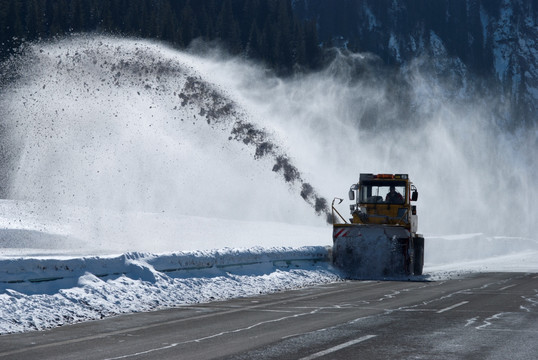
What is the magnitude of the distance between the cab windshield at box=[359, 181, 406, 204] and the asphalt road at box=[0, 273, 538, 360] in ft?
25.0

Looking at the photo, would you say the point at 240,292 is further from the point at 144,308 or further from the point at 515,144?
the point at 515,144

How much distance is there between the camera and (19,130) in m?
61.8

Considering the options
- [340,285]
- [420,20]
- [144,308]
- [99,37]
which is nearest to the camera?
[144,308]

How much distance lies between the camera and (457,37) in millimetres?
153125

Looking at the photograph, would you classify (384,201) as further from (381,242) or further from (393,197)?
(381,242)

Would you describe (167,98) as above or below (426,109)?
below

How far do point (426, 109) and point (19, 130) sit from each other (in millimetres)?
72560

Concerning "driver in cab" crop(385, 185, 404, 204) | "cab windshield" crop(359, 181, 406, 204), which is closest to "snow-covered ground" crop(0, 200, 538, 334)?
"cab windshield" crop(359, 181, 406, 204)

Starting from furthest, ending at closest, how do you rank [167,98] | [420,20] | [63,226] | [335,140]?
[420,20], [335,140], [167,98], [63,226]

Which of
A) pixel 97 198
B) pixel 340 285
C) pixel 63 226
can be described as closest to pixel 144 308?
pixel 340 285

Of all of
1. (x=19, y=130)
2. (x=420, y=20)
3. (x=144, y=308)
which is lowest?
(x=144, y=308)

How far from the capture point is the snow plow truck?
2183 cm

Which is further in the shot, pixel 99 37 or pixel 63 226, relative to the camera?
pixel 99 37

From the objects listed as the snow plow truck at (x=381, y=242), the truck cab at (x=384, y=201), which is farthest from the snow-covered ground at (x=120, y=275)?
the truck cab at (x=384, y=201)
